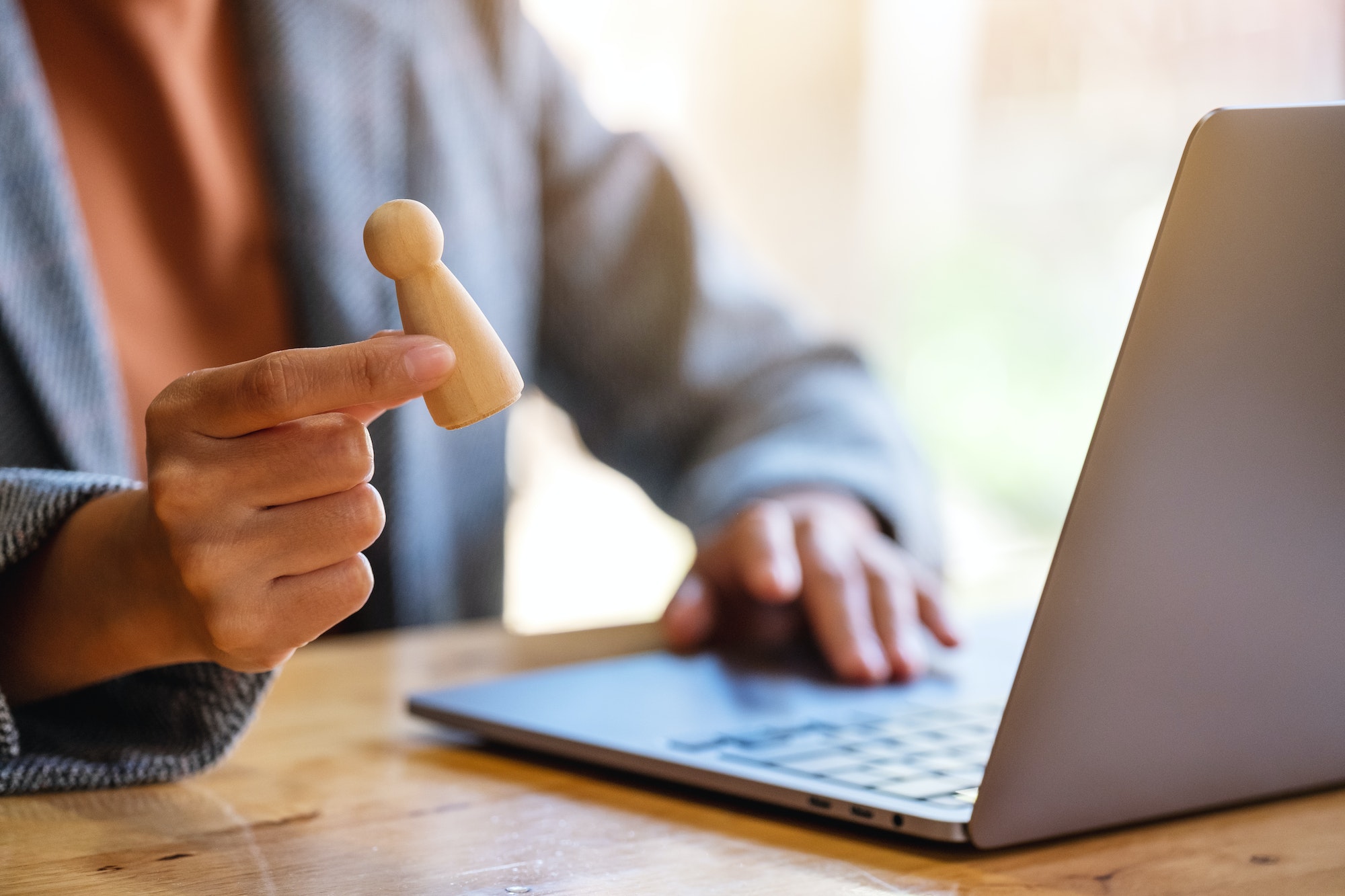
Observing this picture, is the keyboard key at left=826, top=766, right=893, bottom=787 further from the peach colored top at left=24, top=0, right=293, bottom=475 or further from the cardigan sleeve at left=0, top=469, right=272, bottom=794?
the peach colored top at left=24, top=0, right=293, bottom=475

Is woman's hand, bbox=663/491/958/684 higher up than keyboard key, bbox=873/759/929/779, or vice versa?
keyboard key, bbox=873/759/929/779

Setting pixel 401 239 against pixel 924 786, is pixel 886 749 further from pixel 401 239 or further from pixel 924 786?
pixel 401 239

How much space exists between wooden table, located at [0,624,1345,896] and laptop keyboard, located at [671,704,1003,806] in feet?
0.06

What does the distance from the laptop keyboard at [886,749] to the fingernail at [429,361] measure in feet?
0.52

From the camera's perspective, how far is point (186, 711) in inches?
15.3

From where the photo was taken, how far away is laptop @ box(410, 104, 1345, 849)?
27 centimetres

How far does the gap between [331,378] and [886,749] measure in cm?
22

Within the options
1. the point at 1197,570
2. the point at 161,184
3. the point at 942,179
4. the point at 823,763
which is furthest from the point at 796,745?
the point at 942,179

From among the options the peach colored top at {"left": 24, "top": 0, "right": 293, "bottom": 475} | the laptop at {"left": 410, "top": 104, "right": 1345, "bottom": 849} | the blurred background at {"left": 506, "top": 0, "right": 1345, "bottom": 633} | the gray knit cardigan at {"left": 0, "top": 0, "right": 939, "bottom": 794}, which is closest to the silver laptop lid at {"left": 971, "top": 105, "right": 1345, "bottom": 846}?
the laptop at {"left": 410, "top": 104, "right": 1345, "bottom": 849}

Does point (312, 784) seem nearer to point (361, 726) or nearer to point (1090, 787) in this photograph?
point (361, 726)

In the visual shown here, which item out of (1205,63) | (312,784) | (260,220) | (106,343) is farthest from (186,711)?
(1205,63)

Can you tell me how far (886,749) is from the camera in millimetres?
382

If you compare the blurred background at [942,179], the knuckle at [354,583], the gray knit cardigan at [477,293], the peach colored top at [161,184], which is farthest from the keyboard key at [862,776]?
the blurred background at [942,179]

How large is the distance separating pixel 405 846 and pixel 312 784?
3.2 inches
